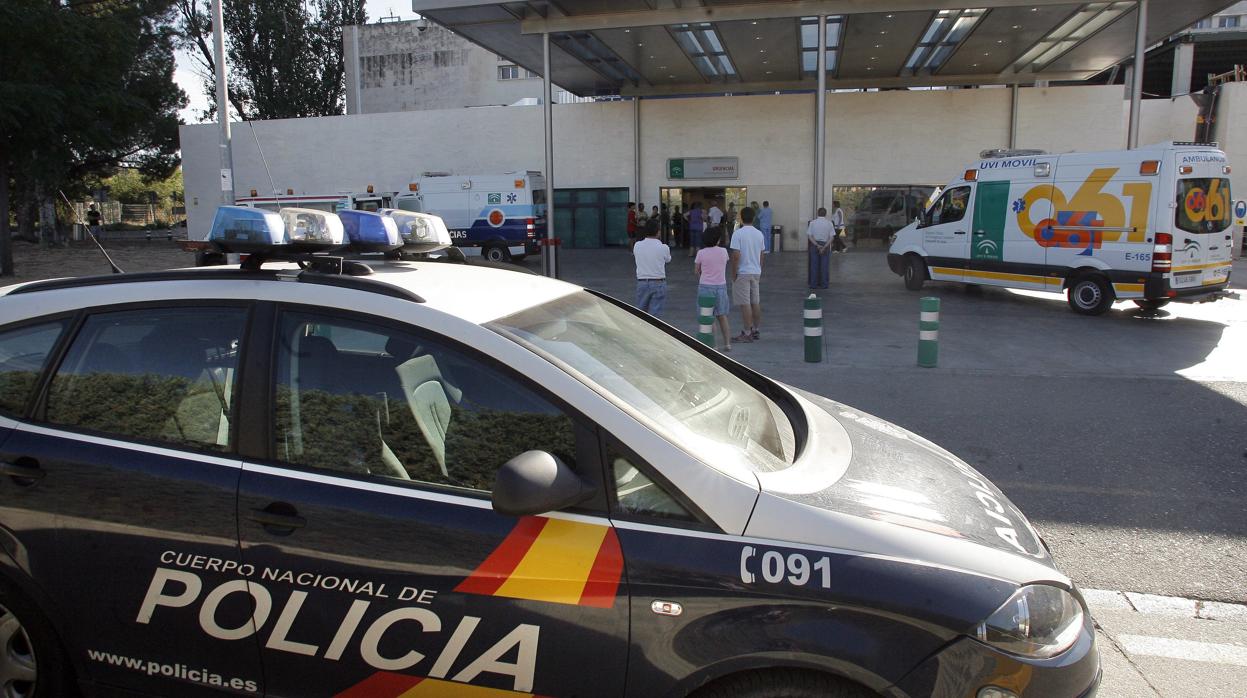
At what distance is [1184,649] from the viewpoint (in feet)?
12.4

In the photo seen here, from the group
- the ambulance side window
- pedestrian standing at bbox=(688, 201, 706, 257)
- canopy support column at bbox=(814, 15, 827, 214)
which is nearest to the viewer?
the ambulance side window

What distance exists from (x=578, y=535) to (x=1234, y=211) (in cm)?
1513

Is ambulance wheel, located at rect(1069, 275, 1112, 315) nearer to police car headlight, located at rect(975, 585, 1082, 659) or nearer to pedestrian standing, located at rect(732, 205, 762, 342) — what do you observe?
pedestrian standing, located at rect(732, 205, 762, 342)

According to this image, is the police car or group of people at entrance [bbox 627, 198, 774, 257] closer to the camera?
the police car

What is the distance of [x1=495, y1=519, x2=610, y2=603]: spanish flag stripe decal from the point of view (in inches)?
89.6

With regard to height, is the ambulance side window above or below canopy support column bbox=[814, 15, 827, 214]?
below

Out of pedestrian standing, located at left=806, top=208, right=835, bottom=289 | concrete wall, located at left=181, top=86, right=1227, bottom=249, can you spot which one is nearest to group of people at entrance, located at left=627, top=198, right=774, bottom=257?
concrete wall, located at left=181, top=86, right=1227, bottom=249

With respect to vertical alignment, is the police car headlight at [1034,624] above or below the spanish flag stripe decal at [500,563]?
below

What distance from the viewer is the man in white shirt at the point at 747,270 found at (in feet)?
36.2

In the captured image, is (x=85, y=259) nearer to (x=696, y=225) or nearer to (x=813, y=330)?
(x=696, y=225)

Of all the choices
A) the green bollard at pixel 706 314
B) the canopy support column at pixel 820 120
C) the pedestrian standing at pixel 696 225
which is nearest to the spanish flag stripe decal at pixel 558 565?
the green bollard at pixel 706 314

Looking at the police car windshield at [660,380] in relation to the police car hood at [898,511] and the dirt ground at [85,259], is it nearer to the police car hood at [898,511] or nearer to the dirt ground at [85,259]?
the police car hood at [898,511]

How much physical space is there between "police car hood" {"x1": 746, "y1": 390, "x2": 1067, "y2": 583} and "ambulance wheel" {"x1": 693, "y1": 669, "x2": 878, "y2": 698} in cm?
34

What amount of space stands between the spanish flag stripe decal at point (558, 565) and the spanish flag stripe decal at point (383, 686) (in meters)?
0.38
